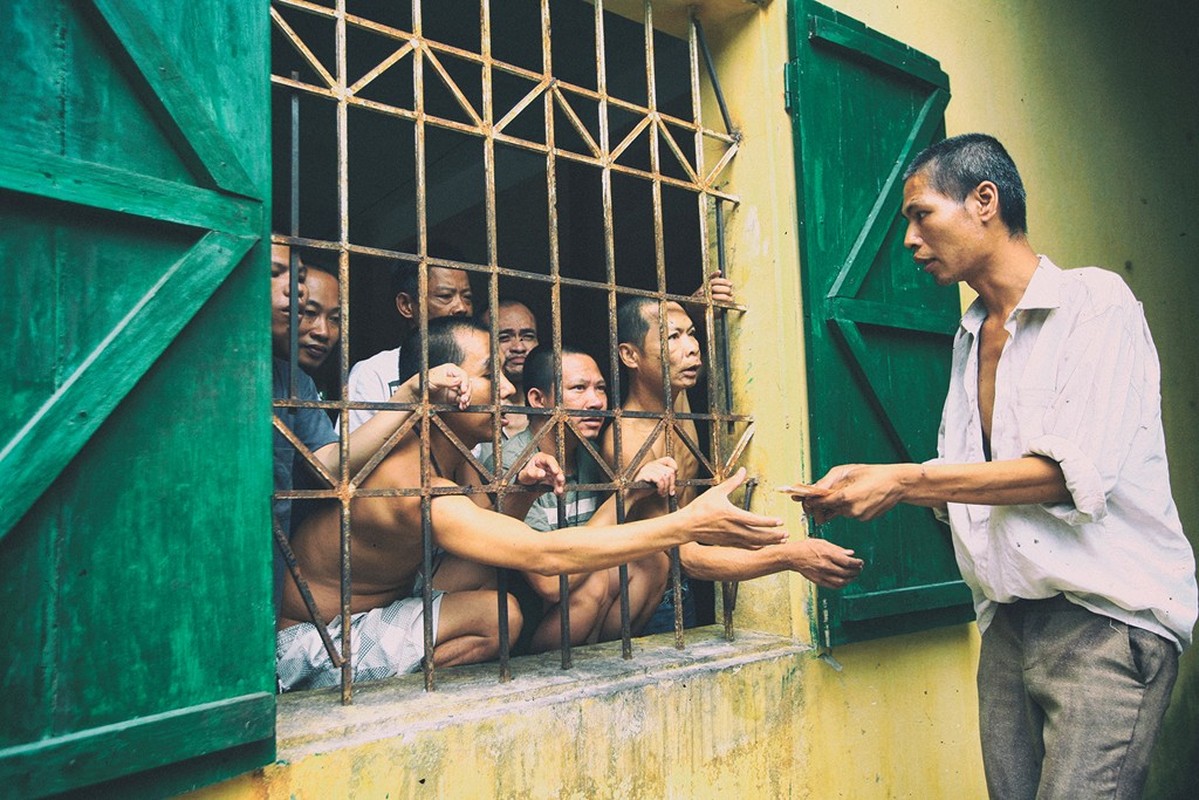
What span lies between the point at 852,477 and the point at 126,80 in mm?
1845

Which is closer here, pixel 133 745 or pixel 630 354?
pixel 133 745

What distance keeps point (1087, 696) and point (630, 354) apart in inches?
76.7

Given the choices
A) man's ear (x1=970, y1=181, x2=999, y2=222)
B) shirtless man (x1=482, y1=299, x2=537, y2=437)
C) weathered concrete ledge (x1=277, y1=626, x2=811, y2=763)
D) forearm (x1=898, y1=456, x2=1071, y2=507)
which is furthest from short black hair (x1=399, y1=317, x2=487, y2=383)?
man's ear (x1=970, y1=181, x2=999, y2=222)

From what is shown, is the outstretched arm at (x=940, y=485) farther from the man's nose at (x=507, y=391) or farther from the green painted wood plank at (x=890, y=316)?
the man's nose at (x=507, y=391)

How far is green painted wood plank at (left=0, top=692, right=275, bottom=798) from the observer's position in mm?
1475

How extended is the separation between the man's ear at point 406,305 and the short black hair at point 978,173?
2.27 metres

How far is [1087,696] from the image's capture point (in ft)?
6.91

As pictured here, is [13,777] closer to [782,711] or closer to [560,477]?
[560,477]

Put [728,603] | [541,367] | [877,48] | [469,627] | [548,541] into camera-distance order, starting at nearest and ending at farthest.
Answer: [548,541] → [469,627] → [728,603] → [877,48] → [541,367]

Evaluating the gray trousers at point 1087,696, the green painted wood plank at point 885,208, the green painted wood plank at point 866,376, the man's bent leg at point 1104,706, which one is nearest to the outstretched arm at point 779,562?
the gray trousers at point 1087,696

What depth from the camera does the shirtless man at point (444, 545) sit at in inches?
92.5

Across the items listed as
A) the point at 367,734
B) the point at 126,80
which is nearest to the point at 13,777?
the point at 367,734

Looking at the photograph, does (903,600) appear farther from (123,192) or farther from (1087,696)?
(123,192)

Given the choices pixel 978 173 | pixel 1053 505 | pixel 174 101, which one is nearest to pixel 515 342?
pixel 978 173
